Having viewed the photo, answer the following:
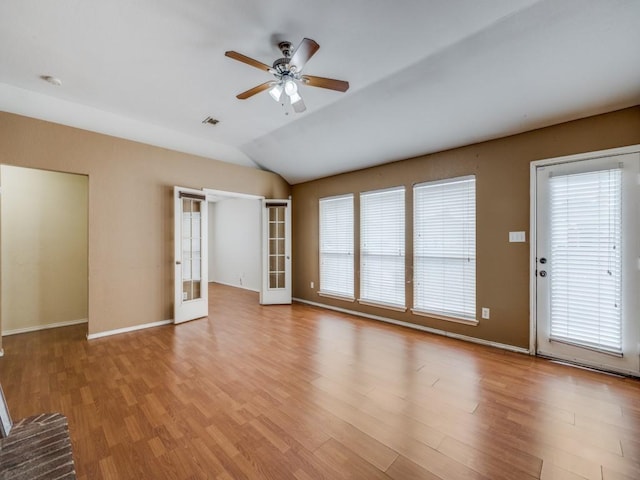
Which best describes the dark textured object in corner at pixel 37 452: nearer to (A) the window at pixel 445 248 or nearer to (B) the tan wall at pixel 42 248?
(B) the tan wall at pixel 42 248

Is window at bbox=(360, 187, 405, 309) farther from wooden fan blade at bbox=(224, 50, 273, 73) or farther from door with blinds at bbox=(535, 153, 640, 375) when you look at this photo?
wooden fan blade at bbox=(224, 50, 273, 73)

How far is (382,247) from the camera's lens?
14.9 ft

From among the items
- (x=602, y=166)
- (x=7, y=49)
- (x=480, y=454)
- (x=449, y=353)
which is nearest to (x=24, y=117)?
(x=7, y=49)

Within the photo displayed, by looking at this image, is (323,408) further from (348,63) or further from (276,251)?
(276,251)

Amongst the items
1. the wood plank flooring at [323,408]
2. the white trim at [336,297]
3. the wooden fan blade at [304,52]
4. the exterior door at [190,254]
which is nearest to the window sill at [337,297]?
the white trim at [336,297]

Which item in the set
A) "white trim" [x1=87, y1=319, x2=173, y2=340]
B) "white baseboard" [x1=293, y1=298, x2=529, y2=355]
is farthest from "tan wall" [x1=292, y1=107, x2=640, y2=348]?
"white trim" [x1=87, y1=319, x2=173, y2=340]

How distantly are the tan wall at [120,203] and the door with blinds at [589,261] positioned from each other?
493 cm

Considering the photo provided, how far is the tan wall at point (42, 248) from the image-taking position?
384 centimetres

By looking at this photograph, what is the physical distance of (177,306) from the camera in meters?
4.25

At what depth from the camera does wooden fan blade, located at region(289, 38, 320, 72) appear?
1.89 meters

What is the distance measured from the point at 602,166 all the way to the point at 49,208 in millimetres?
7012


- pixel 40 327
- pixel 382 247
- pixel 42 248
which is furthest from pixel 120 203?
pixel 382 247

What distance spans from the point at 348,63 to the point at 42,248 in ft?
16.1

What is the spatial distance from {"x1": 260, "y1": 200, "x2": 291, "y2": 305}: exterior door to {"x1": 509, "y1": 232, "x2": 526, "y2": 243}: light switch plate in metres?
3.78
